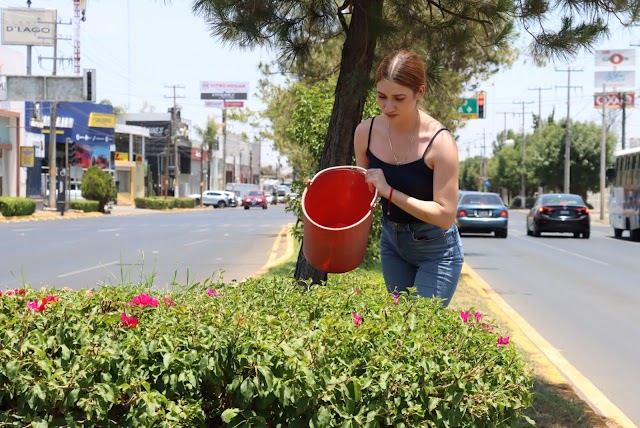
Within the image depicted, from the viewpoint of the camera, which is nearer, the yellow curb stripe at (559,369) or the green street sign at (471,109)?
the yellow curb stripe at (559,369)

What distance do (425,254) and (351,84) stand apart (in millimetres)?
2553

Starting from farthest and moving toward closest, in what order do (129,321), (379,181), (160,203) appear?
(160,203)
(379,181)
(129,321)

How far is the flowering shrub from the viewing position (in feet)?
11.3

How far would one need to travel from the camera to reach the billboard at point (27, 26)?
63.1 metres

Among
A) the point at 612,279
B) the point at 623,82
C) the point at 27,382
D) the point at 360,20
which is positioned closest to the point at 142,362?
the point at 27,382

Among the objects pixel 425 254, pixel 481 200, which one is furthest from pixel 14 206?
pixel 425 254

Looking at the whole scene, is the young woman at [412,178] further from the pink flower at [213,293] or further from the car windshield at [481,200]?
the car windshield at [481,200]

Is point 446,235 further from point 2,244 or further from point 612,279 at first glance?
point 2,244

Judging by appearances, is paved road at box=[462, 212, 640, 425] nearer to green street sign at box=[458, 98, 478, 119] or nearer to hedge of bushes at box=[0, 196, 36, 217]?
green street sign at box=[458, 98, 478, 119]

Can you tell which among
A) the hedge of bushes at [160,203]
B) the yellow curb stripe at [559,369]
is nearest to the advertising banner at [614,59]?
the hedge of bushes at [160,203]

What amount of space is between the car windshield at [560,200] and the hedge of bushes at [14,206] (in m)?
23.9

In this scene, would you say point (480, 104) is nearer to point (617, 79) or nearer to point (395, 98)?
point (395, 98)

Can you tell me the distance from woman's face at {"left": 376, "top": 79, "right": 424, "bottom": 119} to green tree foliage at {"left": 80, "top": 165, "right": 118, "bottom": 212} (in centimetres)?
5405

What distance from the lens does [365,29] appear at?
6.90 metres
